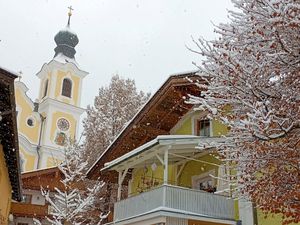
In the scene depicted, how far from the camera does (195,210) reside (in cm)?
1507

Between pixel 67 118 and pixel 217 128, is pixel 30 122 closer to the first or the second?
pixel 67 118

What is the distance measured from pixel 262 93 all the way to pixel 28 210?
994 inches

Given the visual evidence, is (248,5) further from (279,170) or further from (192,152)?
(192,152)

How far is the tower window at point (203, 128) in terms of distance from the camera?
1814cm

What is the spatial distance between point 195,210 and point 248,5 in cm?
923

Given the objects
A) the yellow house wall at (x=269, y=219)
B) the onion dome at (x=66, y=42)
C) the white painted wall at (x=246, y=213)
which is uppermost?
the onion dome at (x=66, y=42)

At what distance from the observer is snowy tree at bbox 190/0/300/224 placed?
21.8 feet

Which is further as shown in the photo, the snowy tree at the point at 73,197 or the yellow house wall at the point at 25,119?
the yellow house wall at the point at 25,119

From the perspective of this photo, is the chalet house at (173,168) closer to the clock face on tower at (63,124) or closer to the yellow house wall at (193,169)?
the yellow house wall at (193,169)

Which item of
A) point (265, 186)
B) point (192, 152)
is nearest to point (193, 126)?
point (192, 152)

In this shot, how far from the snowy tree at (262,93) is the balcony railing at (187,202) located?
21.8 ft

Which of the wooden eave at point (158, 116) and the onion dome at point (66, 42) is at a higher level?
the onion dome at point (66, 42)

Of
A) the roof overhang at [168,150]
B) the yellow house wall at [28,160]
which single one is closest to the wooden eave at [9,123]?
the roof overhang at [168,150]

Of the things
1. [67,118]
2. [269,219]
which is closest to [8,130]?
A: [269,219]
